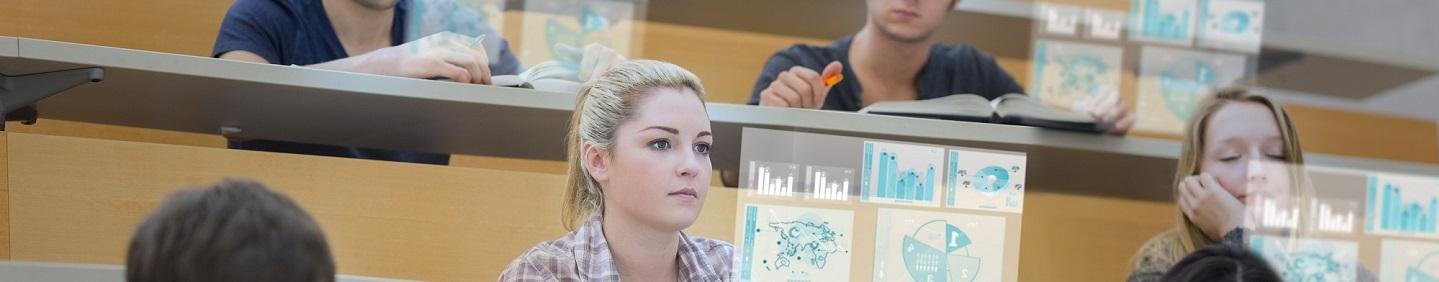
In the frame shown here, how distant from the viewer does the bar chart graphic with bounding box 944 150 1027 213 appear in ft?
6.39

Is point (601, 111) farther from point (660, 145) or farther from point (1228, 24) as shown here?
point (1228, 24)

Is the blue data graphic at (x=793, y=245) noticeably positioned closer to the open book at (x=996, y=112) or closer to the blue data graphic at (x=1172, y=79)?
the open book at (x=996, y=112)

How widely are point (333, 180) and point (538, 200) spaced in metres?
0.25

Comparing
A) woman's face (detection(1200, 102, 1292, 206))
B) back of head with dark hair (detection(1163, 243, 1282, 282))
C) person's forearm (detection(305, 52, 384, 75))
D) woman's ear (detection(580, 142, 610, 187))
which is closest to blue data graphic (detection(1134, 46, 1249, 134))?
woman's face (detection(1200, 102, 1292, 206))

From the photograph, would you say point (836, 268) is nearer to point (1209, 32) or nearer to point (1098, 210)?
point (1098, 210)

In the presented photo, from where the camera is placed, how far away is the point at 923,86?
2.27 metres

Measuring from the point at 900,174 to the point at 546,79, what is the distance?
0.46 m

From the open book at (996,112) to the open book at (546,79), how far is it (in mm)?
378

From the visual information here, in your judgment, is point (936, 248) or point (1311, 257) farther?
point (1311, 257)

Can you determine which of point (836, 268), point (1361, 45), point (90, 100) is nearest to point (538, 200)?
point (836, 268)

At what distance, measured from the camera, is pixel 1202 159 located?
206 centimetres

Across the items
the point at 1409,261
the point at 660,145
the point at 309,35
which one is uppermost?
the point at 309,35

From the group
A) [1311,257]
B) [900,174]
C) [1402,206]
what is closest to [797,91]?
[900,174]

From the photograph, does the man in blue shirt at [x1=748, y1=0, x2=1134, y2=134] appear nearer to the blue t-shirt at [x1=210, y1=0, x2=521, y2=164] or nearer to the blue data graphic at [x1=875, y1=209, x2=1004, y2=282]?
the blue data graphic at [x1=875, y1=209, x2=1004, y2=282]
